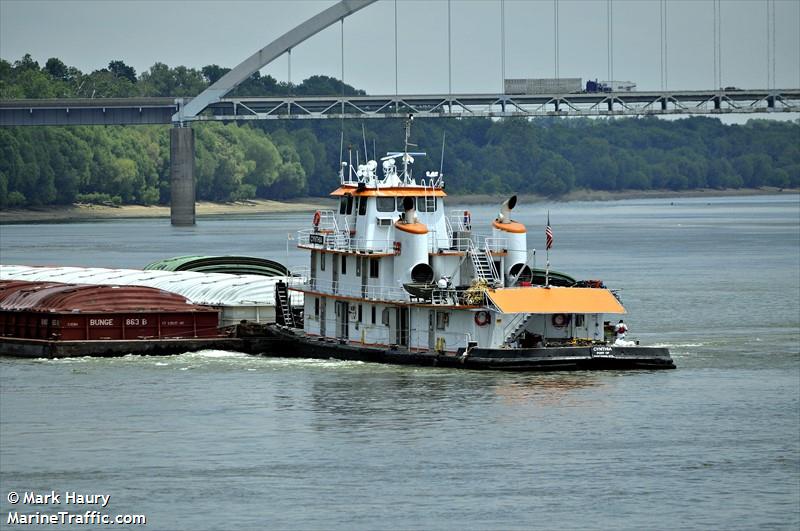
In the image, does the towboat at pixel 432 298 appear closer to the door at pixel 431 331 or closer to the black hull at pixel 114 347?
the door at pixel 431 331

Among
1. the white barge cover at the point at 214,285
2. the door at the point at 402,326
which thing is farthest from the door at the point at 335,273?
the white barge cover at the point at 214,285

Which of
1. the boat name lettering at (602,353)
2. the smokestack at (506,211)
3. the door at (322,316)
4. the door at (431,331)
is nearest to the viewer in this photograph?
the boat name lettering at (602,353)

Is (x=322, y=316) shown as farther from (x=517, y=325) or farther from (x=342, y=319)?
(x=517, y=325)

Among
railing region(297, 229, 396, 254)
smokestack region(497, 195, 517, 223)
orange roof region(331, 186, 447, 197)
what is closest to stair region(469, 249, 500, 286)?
smokestack region(497, 195, 517, 223)

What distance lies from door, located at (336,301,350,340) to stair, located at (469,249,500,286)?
4805 mm

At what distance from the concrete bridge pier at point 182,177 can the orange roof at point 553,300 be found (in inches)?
5322

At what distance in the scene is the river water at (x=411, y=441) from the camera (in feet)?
121

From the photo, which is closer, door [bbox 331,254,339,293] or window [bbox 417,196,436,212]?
window [bbox 417,196,436,212]

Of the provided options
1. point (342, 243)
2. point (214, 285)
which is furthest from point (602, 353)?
point (214, 285)

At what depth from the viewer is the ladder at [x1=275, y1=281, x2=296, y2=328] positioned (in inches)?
2434

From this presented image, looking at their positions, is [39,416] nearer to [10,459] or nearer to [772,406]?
[10,459]

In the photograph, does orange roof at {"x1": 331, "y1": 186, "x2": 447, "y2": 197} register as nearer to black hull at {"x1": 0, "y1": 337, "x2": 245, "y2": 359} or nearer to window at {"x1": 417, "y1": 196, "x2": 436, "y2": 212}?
window at {"x1": 417, "y1": 196, "x2": 436, "y2": 212}

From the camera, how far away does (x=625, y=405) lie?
48.4m

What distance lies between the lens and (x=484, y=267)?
55781 mm
